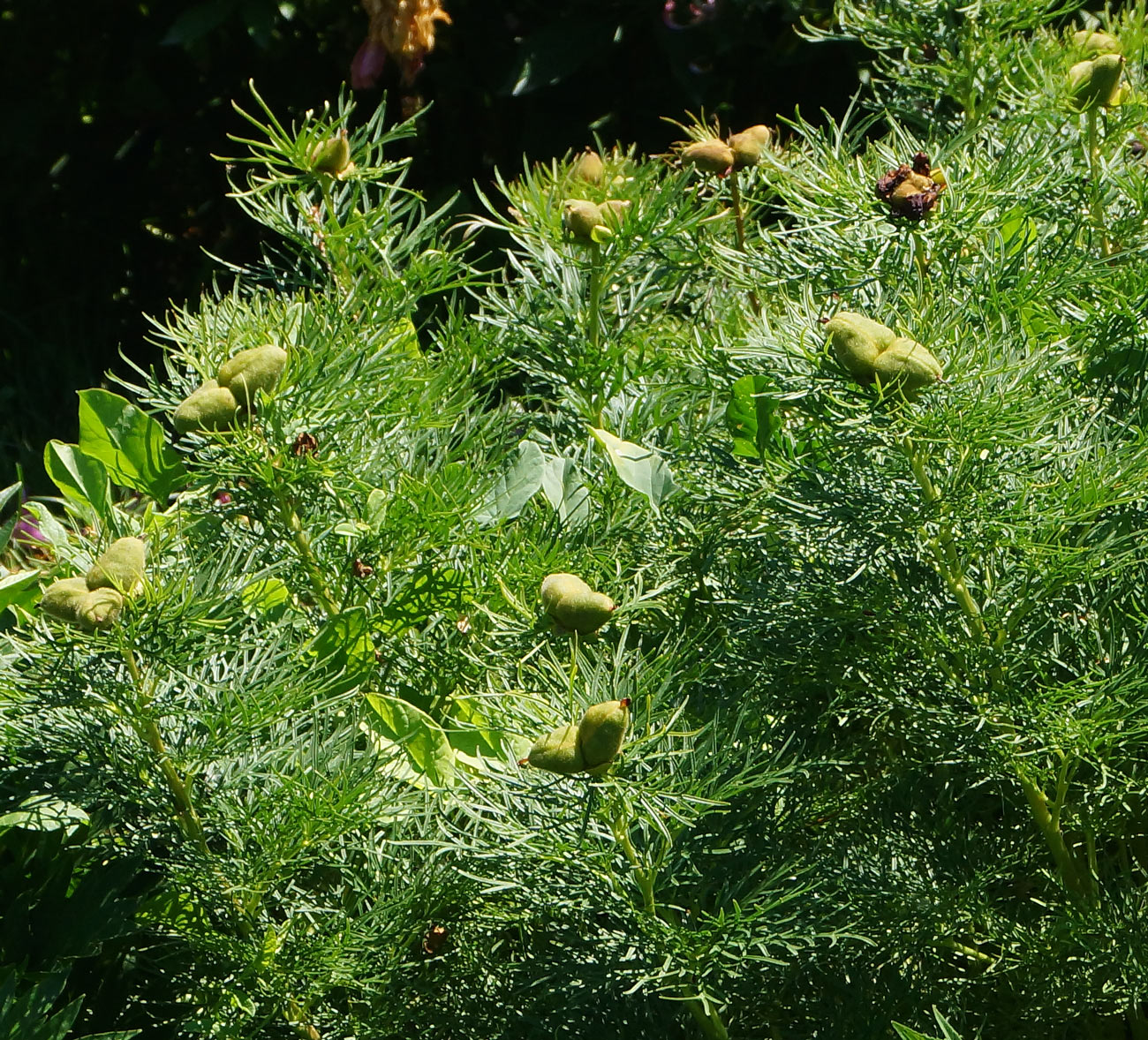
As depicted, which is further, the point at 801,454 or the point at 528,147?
the point at 528,147

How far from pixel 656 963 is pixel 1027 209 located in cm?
35

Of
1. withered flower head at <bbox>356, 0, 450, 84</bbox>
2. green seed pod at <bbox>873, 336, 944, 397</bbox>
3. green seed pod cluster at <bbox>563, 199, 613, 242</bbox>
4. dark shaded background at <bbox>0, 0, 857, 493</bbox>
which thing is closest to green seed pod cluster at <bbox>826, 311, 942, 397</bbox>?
green seed pod at <bbox>873, 336, 944, 397</bbox>

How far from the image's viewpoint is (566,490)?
0.64 m

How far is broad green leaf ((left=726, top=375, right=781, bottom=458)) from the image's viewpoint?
1.73 ft

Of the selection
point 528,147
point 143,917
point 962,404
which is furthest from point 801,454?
point 528,147

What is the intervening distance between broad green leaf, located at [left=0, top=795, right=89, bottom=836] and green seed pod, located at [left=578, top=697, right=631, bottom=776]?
223mm

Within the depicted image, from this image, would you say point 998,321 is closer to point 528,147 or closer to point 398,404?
point 398,404

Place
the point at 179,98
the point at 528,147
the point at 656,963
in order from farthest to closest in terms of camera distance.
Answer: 1. the point at 179,98
2. the point at 528,147
3. the point at 656,963

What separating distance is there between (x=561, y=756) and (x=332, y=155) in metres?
0.37

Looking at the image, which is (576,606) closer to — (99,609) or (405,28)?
(99,609)

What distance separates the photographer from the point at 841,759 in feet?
1.81

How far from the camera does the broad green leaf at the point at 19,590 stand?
2.00ft

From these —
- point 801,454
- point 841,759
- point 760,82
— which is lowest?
point 760,82

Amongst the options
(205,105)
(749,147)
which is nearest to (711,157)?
(749,147)
